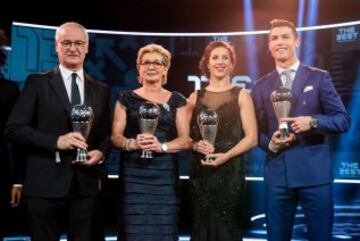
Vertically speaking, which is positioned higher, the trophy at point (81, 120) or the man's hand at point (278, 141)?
the trophy at point (81, 120)

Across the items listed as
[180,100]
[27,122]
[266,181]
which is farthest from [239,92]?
[27,122]

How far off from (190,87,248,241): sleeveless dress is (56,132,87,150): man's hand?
2.51ft

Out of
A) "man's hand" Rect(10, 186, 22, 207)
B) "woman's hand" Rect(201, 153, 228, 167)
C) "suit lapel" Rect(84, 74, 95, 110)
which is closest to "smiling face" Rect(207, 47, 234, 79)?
"woman's hand" Rect(201, 153, 228, 167)

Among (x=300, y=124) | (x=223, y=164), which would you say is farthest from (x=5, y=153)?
(x=300, y=124)

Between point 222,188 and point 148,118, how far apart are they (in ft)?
2.04

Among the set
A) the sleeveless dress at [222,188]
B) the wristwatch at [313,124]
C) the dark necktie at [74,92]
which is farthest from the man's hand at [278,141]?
the dark necktie at [74,92]

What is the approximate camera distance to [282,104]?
8.95ft

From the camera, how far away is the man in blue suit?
8.96 ft

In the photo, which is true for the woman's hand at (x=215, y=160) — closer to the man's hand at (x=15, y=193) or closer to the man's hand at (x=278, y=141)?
the man's hand at (x=278, y=141)

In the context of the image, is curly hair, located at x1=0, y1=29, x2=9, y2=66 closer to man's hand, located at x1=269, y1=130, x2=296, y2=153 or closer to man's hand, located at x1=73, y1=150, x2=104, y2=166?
man's hand, located at x1=73, y1=150, x2=104, y2=166

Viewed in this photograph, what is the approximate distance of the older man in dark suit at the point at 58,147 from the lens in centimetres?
259

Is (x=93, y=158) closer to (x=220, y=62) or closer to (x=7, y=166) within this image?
(x=7, y=166)

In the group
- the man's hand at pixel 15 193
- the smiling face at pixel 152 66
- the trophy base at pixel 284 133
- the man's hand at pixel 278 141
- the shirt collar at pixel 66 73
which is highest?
the smiling face at pixel 152 66

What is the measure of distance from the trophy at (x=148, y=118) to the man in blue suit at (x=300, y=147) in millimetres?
642
